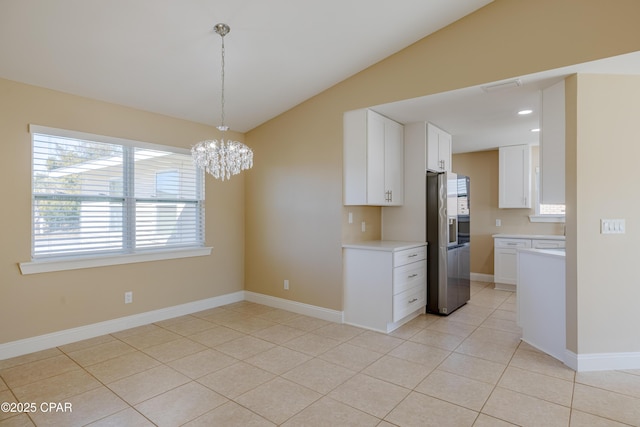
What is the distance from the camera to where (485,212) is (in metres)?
6.44

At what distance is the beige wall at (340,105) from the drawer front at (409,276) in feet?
2.20

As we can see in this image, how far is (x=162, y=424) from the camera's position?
6.89ft

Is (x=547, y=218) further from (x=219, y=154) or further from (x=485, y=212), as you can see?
(x=219, y=154)

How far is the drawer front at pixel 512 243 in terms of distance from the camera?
5543 mm

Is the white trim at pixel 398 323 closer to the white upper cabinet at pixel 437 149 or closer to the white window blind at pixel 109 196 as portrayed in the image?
the white upper cabinet at pixel 437 149

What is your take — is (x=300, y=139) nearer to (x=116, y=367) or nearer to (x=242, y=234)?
(x=242, y=234)

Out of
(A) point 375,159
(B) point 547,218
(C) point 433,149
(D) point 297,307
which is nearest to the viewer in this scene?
(A) point 375,159

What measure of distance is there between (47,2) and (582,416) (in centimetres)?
442

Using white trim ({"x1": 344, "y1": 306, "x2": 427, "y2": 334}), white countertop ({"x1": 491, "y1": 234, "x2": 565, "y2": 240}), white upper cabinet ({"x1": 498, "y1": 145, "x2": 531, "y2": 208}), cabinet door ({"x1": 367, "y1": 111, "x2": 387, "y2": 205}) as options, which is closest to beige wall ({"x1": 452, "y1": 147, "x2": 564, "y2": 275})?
white upper cabinet ({"x1": 498, "y1": 145, "x2": 531, "y2": 208})

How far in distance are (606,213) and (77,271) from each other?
4.83 metres

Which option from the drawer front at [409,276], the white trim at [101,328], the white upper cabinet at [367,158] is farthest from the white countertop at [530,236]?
the white trim at [101,328]

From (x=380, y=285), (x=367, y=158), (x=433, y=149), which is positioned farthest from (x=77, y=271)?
(x=433, y=149)

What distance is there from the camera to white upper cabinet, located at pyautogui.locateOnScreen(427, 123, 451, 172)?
14.7ft

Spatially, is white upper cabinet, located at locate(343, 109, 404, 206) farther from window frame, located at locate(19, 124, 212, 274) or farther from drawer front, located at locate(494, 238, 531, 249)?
drawer front, located at locate(494, 238, 531, 249)
